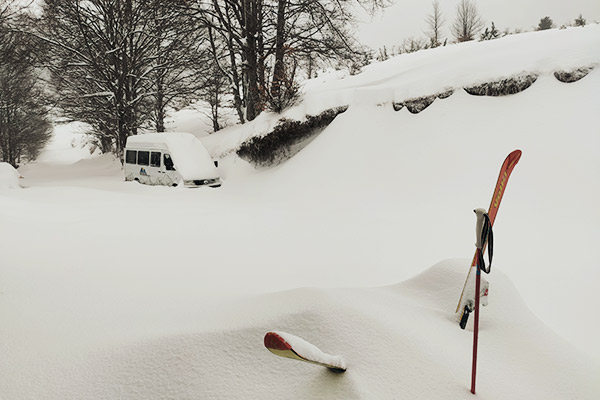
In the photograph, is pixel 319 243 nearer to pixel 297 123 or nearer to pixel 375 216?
pixel 375 216

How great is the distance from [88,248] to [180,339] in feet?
11.0

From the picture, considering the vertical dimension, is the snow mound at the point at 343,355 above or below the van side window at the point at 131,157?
below

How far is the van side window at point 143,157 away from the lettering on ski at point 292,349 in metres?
12.5

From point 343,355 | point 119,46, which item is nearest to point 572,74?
point 343,355

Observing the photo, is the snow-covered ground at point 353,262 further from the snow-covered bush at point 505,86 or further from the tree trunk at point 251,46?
the tree trunk at point 251,46

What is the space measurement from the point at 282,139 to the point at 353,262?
8.46m

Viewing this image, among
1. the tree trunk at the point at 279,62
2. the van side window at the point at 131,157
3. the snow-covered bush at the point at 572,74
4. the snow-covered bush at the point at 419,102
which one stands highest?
the tree trunk at the point at 279,62

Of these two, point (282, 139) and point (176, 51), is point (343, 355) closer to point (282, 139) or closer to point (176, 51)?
point (282, 139)

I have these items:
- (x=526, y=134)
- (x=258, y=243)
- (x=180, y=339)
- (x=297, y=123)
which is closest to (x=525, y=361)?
(x=180, y=339)

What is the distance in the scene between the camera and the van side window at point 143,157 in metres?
12.4

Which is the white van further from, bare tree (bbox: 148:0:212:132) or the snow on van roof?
bare tree (bbox: 148:0:212:132)

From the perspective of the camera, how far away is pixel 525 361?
1807 mm

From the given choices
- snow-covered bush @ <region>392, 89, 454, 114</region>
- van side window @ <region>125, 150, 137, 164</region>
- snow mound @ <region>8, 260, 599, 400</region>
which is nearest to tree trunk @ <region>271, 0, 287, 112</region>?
snow-covered bush @ <region>392, 89, 454, 114</region>

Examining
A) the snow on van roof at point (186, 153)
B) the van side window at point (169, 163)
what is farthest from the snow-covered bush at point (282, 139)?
the van side window at point (169, 163)
